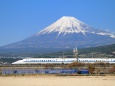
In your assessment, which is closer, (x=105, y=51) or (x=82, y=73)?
(x=82, y=73)

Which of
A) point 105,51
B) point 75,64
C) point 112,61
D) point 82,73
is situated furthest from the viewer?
point 105,51

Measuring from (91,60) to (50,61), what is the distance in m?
11.6

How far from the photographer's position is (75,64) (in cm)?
9069

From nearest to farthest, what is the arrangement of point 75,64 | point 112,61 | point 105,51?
point 75,64 → point 112,61 → point 105,51

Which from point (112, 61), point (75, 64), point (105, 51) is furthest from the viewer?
point (105, 51)
